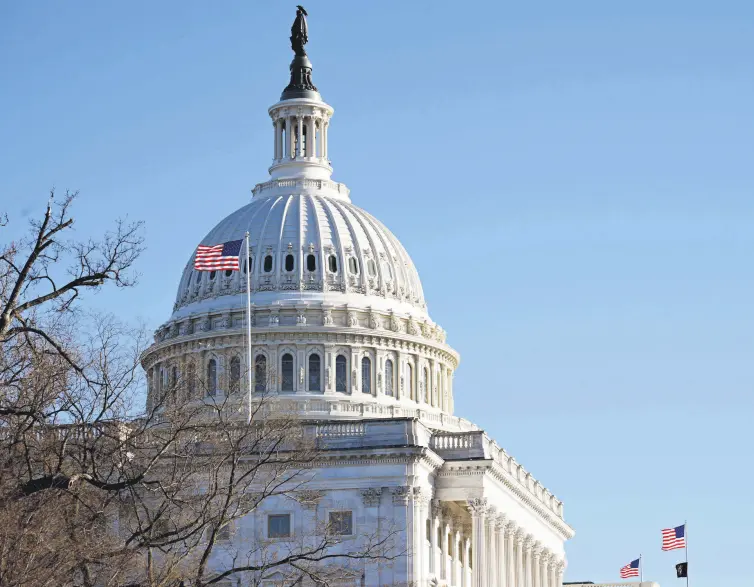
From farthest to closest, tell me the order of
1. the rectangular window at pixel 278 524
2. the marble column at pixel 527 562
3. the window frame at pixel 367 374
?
the window frame at pixel 367 374, the marble column at pixel 527 562, the rectangular window at pixel 278 524

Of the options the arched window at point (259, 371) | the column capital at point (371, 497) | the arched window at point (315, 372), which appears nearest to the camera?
the column capital at point (371, 497)

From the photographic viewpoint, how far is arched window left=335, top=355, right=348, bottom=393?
135m

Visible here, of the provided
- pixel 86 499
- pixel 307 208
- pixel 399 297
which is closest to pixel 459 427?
pixel 399 297

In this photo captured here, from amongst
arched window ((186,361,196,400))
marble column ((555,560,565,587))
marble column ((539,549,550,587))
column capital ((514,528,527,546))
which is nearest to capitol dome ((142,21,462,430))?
arched window ((186,361,196,400))

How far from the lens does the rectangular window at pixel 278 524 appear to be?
108m

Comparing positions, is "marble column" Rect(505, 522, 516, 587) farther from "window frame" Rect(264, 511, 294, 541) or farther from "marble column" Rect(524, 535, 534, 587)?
"window frame" Rect(264, 511, 294, 541)

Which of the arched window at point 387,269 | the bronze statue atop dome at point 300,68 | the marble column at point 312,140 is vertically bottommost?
the arched window at point 387,269

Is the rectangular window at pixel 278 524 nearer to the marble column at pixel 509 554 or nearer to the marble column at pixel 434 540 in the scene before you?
the marble column at pixel 434 540

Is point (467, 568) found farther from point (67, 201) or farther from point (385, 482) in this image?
point (67, 201)

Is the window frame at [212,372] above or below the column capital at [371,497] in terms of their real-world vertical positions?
above

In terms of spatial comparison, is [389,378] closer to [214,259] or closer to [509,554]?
[509,554]

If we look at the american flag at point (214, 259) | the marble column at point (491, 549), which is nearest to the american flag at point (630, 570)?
the marble column at point (491, 549)

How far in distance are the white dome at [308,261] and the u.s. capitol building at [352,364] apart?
14cm

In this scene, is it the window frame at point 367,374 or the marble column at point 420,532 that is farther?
the window frame at point 367,374
